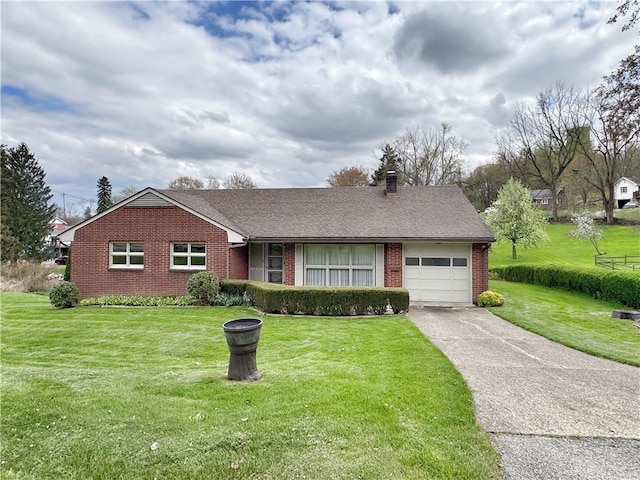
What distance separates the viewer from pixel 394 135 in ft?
129

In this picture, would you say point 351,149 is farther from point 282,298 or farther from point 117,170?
point 282,298

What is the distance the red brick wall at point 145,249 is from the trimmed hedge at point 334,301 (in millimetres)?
3354

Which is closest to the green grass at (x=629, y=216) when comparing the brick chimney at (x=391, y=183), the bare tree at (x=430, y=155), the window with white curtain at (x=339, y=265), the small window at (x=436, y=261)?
the bare tree at (x=430, y=155)

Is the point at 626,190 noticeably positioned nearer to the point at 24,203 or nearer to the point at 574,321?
the point at 574,321

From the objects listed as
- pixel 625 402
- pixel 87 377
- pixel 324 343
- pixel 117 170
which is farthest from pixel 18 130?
pixel 625 402

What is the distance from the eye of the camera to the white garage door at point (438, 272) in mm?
14102

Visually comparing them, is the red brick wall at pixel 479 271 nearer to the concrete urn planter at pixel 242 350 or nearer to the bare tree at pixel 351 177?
the concrete urn planter at pixel 242 350

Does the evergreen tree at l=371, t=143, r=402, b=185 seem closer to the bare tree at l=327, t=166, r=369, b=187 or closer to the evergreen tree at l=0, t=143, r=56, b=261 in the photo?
the bare tree at l=327, t=166, r=369, b=187

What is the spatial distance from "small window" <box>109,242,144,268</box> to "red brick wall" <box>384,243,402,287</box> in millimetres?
9945

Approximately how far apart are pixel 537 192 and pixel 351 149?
44.2 metres

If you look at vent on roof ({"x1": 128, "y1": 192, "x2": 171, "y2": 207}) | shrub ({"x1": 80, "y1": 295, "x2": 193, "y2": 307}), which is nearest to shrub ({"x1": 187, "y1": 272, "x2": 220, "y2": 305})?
shrub ({"x1": 80, "y1": 295, "x2": 193, "y2": 307})

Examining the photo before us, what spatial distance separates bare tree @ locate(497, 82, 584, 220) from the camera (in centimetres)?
3803

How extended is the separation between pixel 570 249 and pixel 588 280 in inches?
764

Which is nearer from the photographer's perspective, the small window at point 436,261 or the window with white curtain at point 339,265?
the small window at point 436,261
